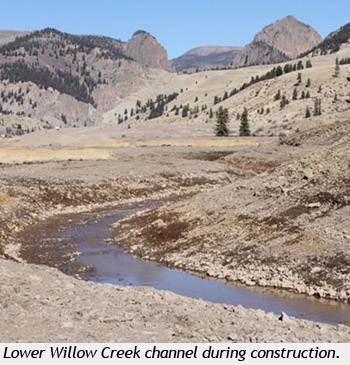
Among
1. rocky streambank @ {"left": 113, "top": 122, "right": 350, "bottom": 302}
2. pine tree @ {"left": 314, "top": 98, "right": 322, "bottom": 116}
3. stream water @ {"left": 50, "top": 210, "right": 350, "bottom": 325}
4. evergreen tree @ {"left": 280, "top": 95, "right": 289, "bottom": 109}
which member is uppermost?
evergreen tree @ {"left": 280, "top": 95, "right": 289, "bottom": 109}

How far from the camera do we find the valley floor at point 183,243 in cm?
1638

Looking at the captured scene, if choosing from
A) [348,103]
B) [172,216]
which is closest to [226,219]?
[172,216]

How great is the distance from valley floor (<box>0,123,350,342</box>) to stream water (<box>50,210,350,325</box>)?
0.85 metres

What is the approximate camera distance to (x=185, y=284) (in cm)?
2636

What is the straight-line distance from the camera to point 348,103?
170 m

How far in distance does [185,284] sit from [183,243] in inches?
255

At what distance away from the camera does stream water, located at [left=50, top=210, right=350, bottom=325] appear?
22.5 meters

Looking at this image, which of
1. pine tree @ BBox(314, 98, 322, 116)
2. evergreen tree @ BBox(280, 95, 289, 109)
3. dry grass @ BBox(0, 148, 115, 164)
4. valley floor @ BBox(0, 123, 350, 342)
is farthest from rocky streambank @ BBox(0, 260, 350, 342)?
evergreen tree @ BBox(280, 95, 289, 109)

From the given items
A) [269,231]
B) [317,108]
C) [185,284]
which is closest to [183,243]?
[269,231]

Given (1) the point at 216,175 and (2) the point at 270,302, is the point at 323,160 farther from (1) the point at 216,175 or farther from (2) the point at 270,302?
(1) the point at 216,175

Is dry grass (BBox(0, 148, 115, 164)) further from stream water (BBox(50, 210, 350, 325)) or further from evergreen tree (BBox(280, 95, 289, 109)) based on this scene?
evergreen tree (BBox(280, 95, 289, 109))

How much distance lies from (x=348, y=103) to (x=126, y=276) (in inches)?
5994

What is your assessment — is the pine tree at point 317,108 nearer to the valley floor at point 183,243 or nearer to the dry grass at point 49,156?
the dry grass at point 49,156

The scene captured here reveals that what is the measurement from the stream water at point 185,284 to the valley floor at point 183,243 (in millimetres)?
849
